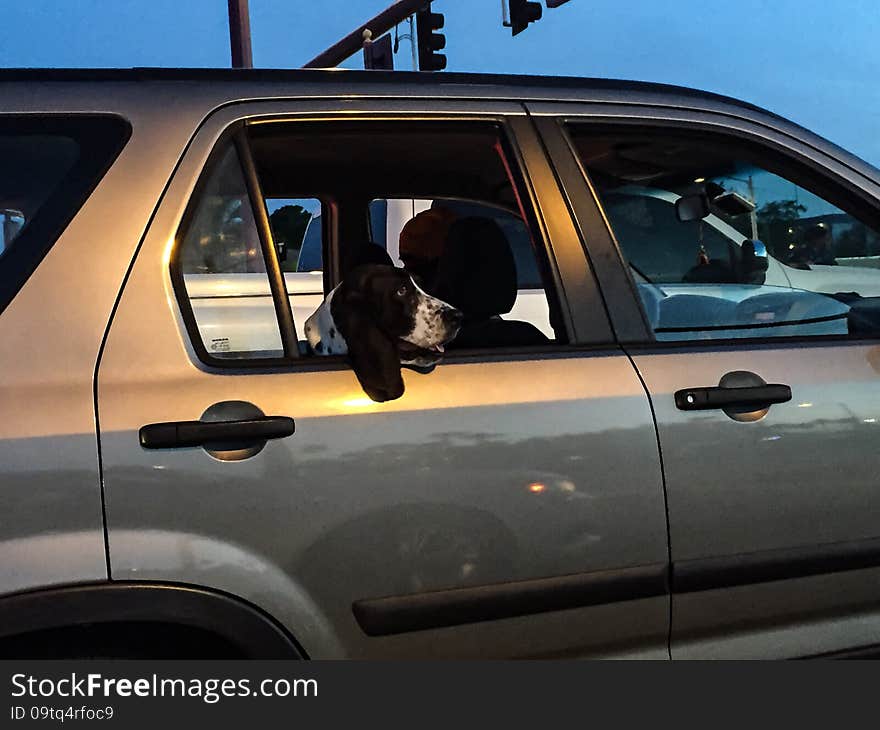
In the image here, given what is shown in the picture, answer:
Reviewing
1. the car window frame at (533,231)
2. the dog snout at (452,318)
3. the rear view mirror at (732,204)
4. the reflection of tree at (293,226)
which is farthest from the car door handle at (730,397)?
the reflection of tree at (293,226)

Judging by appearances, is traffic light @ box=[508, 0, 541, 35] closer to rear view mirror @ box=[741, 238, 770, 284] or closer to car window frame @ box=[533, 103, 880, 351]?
rear view mirror @ box=[741, 238, 770, 284]

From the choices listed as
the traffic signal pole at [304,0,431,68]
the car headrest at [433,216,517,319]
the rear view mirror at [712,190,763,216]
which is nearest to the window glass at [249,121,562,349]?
the car headrest at [433,216,517,319]

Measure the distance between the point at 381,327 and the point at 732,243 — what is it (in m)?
1.91

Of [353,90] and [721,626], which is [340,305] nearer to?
[353,90]

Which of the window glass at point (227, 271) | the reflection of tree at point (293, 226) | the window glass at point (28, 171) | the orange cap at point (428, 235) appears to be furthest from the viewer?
the reflection of tree at point (293, 226)

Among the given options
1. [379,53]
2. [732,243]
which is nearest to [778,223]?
[732,243]

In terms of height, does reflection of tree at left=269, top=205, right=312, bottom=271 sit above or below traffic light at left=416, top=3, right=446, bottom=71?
below

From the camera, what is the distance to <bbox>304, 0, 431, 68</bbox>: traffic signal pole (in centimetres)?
1134

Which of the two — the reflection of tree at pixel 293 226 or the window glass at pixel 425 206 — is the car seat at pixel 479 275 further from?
the reflection of tree at pixel 293 226

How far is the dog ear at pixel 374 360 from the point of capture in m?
1.92

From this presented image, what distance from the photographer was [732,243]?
136 inches

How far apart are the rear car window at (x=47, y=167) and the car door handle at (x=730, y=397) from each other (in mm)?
1421

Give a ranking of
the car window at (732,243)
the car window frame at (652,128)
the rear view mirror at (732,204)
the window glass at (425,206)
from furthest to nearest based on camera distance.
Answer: the rear view mirror at (732,204)
the car window at (732,243)
the window glass at (425,206)
the car window frame at (652,128)

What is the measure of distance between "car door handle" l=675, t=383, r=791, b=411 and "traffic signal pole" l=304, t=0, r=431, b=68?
999 cm
